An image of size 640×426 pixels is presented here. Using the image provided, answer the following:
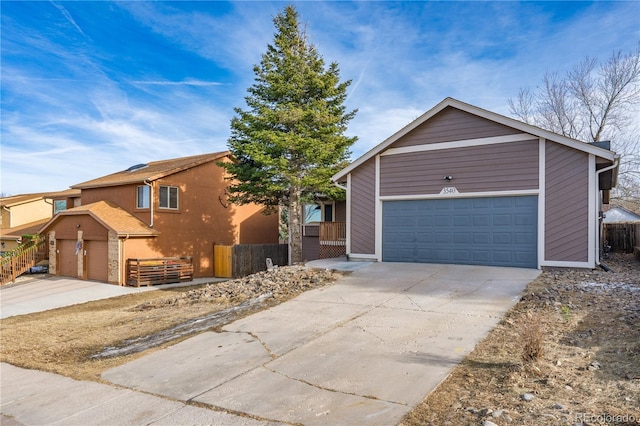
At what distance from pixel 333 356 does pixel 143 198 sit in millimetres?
16914

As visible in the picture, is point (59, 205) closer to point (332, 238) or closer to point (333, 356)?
point (332, 238)

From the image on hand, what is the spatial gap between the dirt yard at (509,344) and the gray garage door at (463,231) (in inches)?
52.6

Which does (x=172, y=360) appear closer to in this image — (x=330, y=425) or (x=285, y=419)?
(x=285, y=419)

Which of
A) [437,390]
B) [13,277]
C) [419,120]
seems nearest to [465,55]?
[419,120]

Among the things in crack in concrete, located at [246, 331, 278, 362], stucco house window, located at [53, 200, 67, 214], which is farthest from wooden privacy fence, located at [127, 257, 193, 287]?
stucco house window, located at [53, 200, 67, 214]

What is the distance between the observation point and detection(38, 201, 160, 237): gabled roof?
17516 mm

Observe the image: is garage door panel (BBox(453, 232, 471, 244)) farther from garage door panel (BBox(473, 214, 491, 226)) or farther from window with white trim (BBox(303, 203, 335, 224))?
window with white trim (BBox(303, 203, 335, 224))

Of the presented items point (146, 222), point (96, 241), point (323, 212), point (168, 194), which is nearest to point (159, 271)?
point (146, 222)

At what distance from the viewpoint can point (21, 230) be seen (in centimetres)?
2666

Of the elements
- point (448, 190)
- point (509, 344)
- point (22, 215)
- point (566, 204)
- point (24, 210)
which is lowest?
point (509, 344)

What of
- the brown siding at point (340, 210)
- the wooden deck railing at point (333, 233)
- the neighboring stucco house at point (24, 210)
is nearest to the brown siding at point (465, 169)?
the wooden deck railing at point (333, 233)

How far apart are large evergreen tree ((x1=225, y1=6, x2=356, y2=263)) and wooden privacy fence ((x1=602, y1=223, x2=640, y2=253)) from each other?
44.6 ft

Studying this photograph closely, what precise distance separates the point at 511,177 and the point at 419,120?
10.7ft

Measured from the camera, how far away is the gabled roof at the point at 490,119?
1015 cm
